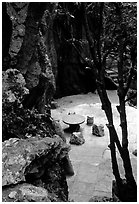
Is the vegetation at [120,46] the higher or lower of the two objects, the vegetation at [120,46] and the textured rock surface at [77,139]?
the higher

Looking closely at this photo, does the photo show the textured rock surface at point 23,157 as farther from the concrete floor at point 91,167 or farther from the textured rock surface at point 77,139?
the textured rock surface at point 77,139

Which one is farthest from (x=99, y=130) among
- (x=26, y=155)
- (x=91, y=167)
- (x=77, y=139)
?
(x=26, y=155)

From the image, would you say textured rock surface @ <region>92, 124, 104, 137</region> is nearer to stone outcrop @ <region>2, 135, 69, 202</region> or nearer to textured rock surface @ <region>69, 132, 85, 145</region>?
textured rock surface @ <region>69, 132, 85, 145</region>

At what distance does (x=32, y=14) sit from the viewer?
3.71 metres

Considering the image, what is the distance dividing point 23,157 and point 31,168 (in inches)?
6.1

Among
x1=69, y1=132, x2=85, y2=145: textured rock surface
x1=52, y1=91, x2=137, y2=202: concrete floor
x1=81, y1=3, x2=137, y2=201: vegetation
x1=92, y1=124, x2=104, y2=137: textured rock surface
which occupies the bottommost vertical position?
x1=52, y1=91, x2=137, y2=202: concrete floor

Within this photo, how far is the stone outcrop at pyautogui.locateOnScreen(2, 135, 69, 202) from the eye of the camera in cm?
209

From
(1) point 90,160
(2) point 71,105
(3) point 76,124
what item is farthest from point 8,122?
(2) point 71,105

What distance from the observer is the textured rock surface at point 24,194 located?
200 cm

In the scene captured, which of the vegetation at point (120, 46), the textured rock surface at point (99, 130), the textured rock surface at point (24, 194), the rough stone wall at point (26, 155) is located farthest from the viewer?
the textured rock surface at point (99, 130)

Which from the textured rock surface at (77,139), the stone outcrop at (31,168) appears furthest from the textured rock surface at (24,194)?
the textured rock surface at (77,139)

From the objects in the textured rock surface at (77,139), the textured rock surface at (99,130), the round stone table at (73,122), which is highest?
the round stone table at (73,122)

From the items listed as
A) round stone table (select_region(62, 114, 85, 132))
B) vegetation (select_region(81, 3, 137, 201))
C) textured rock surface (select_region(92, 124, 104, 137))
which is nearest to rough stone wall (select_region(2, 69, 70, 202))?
vegetation (select_region(81, 3, 137, 201))

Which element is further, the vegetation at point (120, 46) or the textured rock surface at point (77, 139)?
the textured rock surface at point (77, 139)
